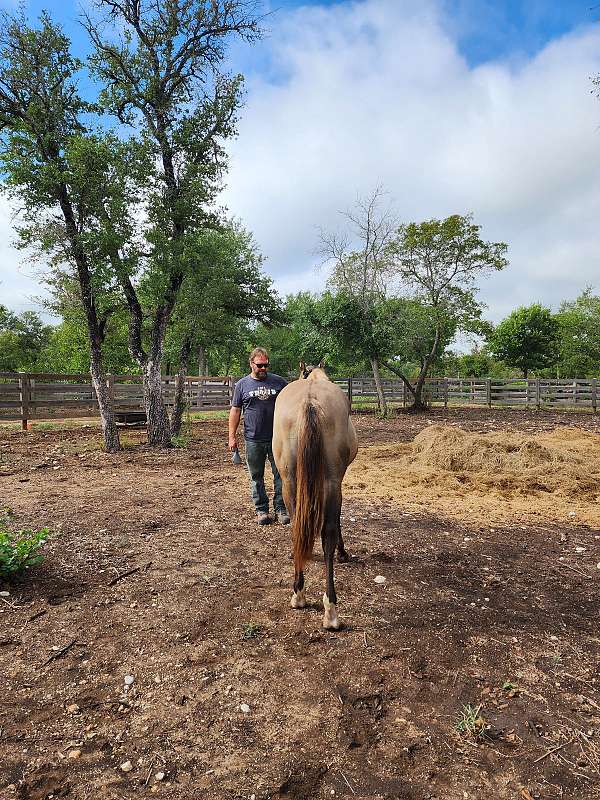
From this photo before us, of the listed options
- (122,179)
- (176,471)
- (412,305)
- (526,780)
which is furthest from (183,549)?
(412,305)

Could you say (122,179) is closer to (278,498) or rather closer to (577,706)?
(278,498)

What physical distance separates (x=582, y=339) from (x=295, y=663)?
38.0 m

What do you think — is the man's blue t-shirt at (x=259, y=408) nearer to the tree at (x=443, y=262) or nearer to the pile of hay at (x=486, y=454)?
the pile of hay at (x=486, y=454)

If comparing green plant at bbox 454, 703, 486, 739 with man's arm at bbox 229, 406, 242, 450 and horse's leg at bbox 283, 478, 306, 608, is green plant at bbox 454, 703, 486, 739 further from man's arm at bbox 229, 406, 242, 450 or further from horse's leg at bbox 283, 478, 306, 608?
man's arm at bbox 229, 406, 242, 450

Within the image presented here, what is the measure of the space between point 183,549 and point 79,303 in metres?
7.98

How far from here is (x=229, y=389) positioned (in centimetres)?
1923

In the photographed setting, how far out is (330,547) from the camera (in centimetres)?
326

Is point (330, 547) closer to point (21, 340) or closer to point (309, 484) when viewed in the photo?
point (309, 484)

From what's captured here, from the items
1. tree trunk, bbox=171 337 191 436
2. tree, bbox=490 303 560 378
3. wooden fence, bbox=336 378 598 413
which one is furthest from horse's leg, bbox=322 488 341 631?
tree, bbox=490 303 560 378

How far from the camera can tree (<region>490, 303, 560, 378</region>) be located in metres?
32.6

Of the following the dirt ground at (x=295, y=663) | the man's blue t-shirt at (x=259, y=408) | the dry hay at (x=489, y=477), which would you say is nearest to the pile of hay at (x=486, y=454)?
the dry hay at (x=489, y=477)

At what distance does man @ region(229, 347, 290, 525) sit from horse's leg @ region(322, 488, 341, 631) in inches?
76.4

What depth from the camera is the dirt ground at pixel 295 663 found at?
202 centimetres

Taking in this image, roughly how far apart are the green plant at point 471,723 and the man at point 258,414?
3.09 meters
